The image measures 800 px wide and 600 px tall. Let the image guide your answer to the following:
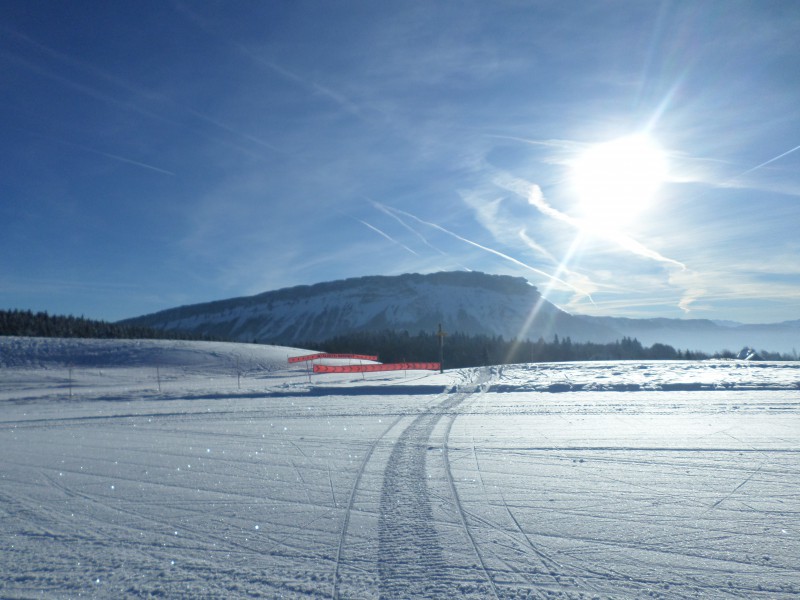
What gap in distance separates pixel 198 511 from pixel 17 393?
29.2 m

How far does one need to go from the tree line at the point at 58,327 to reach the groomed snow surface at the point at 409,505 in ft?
182

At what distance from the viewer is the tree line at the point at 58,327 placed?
5947cm

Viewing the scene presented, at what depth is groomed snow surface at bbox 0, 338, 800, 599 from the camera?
413 cm

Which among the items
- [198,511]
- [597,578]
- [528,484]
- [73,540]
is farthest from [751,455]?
[73,540]

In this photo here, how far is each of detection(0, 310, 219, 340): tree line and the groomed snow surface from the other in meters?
55.4

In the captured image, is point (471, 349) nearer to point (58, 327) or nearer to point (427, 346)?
point (427, 346)

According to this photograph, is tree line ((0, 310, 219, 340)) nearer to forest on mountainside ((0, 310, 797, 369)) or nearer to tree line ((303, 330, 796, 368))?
forest on mountainside ((0, 310, 797, 369))

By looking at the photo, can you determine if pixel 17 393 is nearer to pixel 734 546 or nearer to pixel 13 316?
pixel 734 546

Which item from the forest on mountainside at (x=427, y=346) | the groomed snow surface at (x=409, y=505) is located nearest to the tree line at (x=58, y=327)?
the forest on mountainside at (x=427, y=346)

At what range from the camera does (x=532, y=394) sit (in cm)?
2083

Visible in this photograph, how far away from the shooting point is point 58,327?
207 ft

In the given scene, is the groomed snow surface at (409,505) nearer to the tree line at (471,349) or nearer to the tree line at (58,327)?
the tree line at (58,327)

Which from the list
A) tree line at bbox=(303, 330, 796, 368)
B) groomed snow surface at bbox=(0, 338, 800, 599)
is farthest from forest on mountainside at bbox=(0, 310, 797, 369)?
groomed snow surface at bbox=(0, 338, 800, 599)

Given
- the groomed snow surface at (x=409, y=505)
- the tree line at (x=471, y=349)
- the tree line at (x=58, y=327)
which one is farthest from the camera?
the tree line at (x=471, y=349)
